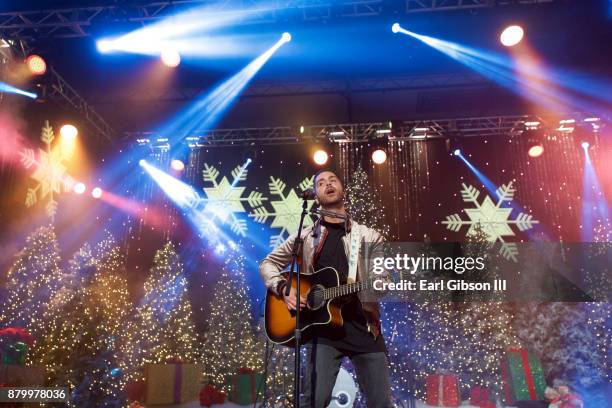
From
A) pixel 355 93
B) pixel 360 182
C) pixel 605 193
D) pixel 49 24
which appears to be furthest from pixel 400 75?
pixel 49 24

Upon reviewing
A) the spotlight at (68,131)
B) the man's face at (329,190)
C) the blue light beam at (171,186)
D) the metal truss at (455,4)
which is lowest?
the man's face at (329,190)

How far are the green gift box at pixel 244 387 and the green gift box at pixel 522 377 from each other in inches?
160

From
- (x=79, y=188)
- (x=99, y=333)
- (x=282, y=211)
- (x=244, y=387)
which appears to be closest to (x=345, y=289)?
(x=244, y=387)

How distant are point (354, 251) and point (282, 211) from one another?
23.1 ft

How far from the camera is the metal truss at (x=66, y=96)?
24.7 ft

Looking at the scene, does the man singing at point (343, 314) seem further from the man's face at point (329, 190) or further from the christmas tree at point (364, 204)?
the christmas tree at point (364, 204)

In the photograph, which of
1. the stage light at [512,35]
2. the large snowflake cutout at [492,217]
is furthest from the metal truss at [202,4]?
the large snowflake cutout at [492,217]

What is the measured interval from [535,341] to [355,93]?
5.56 m

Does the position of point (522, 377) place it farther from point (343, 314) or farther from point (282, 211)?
point (343, 314)

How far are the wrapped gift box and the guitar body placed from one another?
5.37 m

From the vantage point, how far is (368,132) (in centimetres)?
1004

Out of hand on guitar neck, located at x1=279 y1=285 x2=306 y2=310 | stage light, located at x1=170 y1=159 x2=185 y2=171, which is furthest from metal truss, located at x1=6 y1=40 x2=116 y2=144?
hand on guitar neck, located at x1=279 y1=285 x2=306 y2=310

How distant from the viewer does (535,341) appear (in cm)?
801

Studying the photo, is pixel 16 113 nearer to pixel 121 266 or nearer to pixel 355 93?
pixel 121 266
